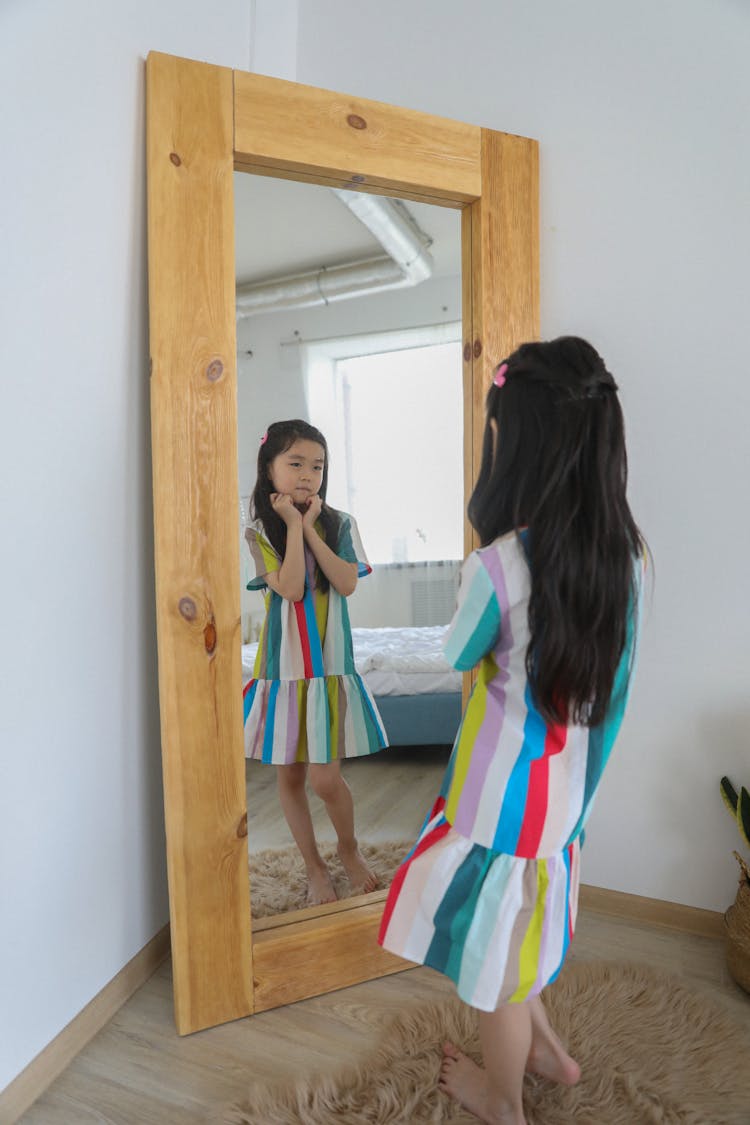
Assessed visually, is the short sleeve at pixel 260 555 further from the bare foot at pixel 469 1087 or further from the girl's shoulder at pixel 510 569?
the bare foot at pixel 469 1087

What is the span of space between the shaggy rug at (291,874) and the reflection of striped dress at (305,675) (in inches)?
8.8

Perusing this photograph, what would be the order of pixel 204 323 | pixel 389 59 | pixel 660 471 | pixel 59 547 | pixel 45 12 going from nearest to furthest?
pixel 45 12
pixel 59 547
pixel 204 323
pixel 660 471
pixel 389 59

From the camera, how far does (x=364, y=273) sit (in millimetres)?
1771

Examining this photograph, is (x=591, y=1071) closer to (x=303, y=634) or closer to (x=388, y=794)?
(x=388, y=794)

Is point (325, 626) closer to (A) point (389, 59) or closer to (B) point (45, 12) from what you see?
(B) point (45, 12)

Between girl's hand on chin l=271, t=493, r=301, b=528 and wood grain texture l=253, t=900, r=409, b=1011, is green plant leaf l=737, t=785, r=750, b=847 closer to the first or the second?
wood grain texture l=253, t=900, r=409, b=1011

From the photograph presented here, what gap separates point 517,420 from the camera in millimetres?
1158

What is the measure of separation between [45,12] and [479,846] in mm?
1547

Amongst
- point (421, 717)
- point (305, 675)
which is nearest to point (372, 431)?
point (305, 675)

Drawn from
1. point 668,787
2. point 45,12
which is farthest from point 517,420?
point 668,787

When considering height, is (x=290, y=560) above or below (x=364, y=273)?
below

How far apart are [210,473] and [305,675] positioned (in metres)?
0.48

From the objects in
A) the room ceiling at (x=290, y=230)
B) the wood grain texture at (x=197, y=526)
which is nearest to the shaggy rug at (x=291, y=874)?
the wood grain texture at (x=197, y=526)

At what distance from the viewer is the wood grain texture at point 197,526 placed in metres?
1.58
